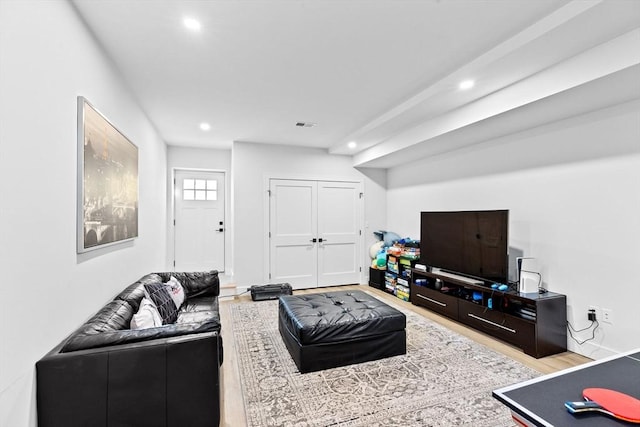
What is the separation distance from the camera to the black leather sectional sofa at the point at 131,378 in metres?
1.53

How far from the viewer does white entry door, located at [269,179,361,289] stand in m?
5.57

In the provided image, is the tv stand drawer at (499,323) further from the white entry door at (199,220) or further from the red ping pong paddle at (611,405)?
the white entry door at (199,220)

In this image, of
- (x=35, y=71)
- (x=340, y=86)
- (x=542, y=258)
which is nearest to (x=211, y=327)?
(x=35, y=71)

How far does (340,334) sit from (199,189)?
431cm

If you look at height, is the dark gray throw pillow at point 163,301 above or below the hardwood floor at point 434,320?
above

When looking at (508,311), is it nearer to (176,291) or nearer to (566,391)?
(566,391)

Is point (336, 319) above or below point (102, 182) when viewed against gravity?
below

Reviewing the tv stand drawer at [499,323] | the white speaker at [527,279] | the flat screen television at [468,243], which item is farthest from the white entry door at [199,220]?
the white speaker at [527,279]

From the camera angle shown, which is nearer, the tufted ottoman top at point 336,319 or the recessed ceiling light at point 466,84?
the tufted ottoman top at point 336,319

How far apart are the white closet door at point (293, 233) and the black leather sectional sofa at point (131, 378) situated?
3650mm

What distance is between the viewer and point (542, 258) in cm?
332

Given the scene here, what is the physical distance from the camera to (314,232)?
5.79 metres

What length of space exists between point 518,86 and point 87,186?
137 inches

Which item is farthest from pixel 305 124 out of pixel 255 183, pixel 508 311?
pixel 508 311
